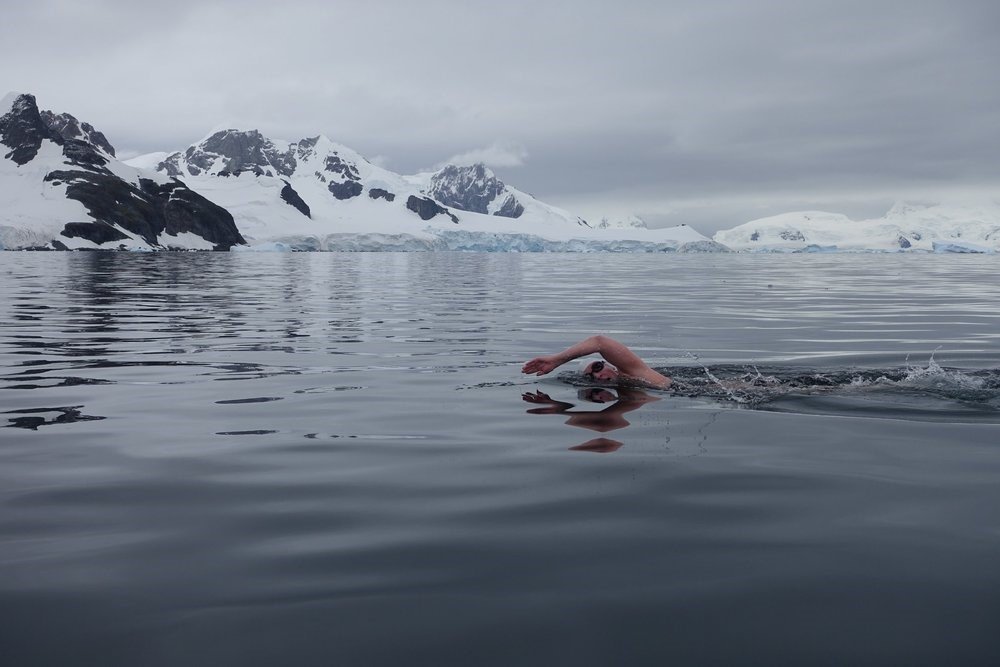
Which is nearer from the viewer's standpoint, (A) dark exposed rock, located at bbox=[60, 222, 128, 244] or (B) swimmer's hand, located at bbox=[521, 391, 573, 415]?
(B) swimmer's hand, located at bbox=[521, 391, 573, 415]

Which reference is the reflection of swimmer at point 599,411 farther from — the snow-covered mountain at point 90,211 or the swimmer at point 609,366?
the snow-covered mountain at point 90,211

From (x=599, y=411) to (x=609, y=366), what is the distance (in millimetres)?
2354

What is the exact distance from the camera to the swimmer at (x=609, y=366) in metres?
10.5

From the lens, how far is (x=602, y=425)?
29.0ft

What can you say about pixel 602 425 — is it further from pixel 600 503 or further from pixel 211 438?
pixel 211 438

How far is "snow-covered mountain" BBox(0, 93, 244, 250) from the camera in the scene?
149 metres

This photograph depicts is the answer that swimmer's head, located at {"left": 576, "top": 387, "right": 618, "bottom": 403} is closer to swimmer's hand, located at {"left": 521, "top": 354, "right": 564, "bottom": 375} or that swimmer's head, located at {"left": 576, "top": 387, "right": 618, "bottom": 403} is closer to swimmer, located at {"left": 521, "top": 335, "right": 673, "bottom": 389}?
swimmer, located at {"left": 521, "top": 335, "right": 673, "bottom": 389}

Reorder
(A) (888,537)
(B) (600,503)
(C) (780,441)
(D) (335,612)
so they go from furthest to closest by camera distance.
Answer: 1. (C) (780,441)
2. (B) (600,503)
3. (A) (888,537)
4. (D) (335,612)

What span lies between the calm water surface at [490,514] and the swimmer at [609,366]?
0.48 m

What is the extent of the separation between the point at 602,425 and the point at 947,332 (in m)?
13.9

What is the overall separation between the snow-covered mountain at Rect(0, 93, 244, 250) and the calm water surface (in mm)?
151718

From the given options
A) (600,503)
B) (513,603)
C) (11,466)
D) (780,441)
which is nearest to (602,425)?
(780,441)

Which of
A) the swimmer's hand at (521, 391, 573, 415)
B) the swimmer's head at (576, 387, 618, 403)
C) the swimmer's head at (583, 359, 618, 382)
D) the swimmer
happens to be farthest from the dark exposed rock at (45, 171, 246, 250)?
the swimmer's hand at (521, 391, 573, 415)

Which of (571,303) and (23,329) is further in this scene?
(571,303)
